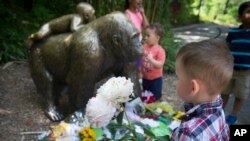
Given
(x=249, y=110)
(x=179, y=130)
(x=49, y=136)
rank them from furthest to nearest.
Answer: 1. (x=249, y=110)
2. (x=49, y=136)
3. (x=179, y=130)

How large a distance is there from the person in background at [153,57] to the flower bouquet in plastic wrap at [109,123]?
5.15 feet

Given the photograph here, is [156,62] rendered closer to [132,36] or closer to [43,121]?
[132,36]

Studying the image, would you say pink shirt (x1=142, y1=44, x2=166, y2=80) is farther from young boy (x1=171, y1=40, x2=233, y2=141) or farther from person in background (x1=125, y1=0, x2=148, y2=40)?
young boy (x1=171, y1=40, x2=233, y2=141)

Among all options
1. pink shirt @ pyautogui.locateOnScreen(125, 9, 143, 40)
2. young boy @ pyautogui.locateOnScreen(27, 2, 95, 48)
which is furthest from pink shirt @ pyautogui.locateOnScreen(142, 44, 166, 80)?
pink shirt @ pyautogui.locateOnScreen(125, 9, 143, 40)

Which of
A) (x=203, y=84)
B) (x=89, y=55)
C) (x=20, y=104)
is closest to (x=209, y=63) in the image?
(x=203, y=84)

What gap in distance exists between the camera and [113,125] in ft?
6.51

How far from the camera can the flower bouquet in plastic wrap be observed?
1718 millimetres

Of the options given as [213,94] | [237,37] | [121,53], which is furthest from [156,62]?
[213,94]

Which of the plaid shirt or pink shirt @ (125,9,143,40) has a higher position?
the plaid shirt

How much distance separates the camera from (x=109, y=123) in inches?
78.7

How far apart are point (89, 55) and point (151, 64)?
88cm

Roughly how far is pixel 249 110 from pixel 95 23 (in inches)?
110

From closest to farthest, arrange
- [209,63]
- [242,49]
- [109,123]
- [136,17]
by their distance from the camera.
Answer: [209,63] → [109,123] → [242,49] → [136,17]

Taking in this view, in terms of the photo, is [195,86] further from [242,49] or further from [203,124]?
[242,49]
